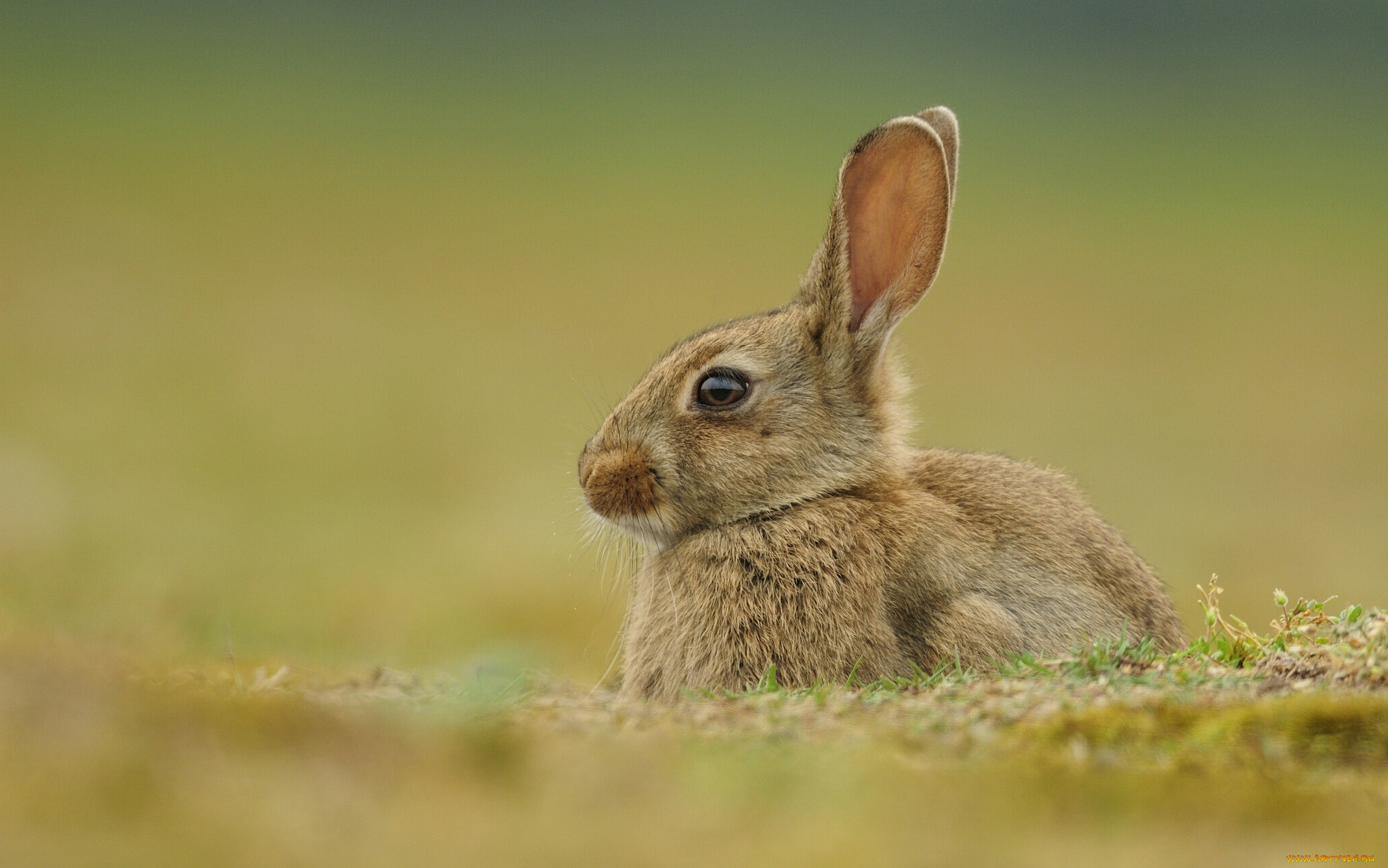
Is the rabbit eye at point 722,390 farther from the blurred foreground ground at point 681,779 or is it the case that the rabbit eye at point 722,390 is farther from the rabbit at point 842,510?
the blurred foreground ground at point 681,779

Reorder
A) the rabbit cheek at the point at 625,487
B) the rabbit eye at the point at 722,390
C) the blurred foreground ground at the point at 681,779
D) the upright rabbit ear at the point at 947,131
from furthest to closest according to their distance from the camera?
the upright rabbit ear at the point at 947,131 → the rabbit eye at the point at 722,390 → the rabbit cheek at the point at 625,487 → the blurred foreground ground at the point at 681,779

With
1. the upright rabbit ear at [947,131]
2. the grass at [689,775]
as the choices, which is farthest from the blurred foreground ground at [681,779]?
the upright rabbit ear at [947,131]

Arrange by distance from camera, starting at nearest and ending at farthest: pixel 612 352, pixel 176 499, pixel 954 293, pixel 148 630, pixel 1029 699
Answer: pixel 1029 699
pixel 148 630
pixel 176 499
pixel 612 352
pixel 954 293

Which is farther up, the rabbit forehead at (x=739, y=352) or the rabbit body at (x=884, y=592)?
the rabbit forehead at (x=739, y=352)

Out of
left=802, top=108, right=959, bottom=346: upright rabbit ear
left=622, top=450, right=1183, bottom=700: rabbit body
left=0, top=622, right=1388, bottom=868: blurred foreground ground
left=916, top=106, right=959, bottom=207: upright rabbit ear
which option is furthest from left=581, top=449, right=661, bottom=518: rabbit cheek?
left=916, top=106, right=959, bottom=207: upright rabbit ear

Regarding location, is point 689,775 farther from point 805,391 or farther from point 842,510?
point 805,391

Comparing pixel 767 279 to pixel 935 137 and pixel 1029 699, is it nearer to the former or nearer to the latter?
pixel 935 137

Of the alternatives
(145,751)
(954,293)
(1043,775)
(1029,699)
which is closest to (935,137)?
(1029,699)
